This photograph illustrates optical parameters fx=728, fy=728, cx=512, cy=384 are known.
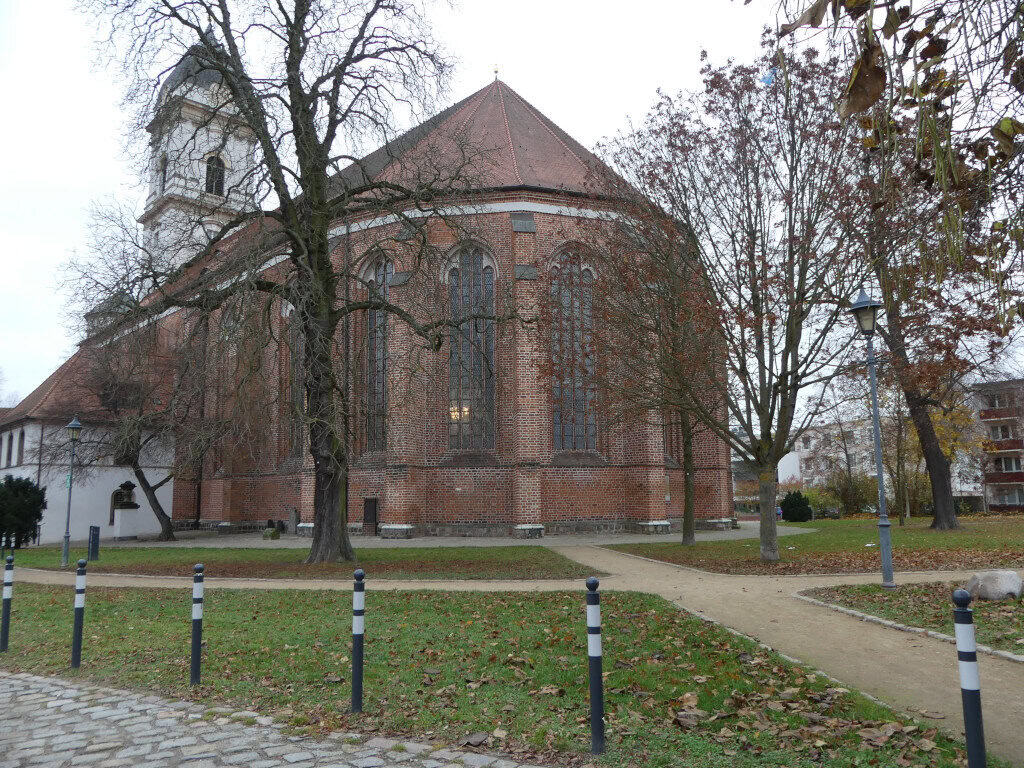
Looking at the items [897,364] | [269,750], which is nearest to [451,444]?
[897,364]

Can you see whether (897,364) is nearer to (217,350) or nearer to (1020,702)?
(1020,702)

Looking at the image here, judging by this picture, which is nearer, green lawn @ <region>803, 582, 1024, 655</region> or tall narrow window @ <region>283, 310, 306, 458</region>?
green lawn @ <region>803, 582, 1024, 655</region>

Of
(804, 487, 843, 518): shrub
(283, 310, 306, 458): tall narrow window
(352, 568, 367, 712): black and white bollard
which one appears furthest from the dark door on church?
(804, 487, 843, 518): shrub

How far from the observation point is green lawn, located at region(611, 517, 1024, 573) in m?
12.9

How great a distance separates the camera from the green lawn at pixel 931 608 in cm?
670

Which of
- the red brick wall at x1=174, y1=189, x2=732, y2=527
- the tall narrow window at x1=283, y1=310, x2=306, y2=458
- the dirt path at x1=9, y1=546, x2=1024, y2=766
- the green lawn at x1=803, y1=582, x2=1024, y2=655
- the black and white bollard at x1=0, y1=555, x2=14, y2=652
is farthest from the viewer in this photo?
the red brick wall at x1=174, y1=189, x2=732, y2=527

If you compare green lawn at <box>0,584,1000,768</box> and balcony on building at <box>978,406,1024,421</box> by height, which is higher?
balcony on building at <box>978,406,1024,421</box>

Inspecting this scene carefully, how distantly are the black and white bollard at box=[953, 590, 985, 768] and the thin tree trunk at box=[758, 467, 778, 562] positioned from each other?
11057mm

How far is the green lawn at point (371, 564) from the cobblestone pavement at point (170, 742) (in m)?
7.65

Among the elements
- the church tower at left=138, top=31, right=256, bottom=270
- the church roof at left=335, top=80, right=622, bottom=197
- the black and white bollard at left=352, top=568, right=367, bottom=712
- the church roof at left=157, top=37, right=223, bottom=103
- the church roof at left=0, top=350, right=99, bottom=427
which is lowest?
the black and white bollard at left=352, top=568, right=367, bottom=712

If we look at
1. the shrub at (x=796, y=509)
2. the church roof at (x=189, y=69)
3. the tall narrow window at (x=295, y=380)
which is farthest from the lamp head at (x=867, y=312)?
the shrub at (x=796, y=509)

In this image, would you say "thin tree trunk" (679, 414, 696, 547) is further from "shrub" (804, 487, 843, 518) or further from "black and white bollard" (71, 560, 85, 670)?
"shrub" (804, 487, 843, 518)

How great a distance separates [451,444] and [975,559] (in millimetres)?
15010

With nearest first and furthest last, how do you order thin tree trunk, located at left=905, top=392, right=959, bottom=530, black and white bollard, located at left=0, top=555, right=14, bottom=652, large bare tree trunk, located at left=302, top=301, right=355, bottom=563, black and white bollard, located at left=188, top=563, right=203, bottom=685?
1. black and white bollard, located at left=188, top=563, right=203, bottom=685
2. black and white bollard, located at left=0, top=555, right=14, bottom=652
3. large bare tree trunk, located at left=302, top=301, right=355, bottom=563
4. thin tree trunk, located at left=905, top=392, right=959, bottom=530
